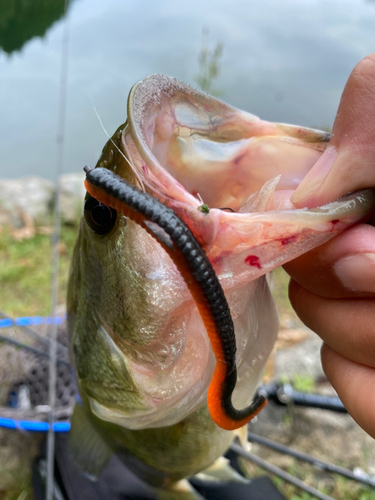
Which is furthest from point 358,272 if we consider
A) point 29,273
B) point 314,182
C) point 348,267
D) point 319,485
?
point 29,273

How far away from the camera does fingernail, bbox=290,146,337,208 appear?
0.57 metres

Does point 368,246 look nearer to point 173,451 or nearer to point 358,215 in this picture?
point 358,215

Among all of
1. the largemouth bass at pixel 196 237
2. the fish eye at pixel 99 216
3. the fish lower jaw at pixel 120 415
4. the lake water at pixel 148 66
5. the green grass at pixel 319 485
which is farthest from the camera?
the green grass at pixel 319 485

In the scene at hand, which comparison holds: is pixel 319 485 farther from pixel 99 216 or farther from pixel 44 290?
pixel 44 290

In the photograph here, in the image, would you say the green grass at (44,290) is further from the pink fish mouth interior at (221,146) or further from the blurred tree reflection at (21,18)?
the blurred tree reflection at (21,18)

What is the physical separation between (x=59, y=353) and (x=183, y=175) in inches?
63.5

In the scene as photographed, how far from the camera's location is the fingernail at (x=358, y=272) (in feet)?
1.83

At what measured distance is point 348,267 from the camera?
1.90 feet

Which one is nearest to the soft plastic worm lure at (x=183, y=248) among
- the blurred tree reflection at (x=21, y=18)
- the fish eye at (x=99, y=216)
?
the fish eye at (x=99, y=216)

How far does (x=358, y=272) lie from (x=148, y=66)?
0.69 metres

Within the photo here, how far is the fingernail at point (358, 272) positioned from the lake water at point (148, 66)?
43cm

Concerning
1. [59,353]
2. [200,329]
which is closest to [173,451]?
[200,329]

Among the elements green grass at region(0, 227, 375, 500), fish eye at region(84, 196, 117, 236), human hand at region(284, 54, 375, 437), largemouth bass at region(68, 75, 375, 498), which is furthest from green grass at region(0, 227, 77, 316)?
human hand at region(284, 54, 375, 437)

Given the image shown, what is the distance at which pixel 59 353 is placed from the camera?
2000 mm
